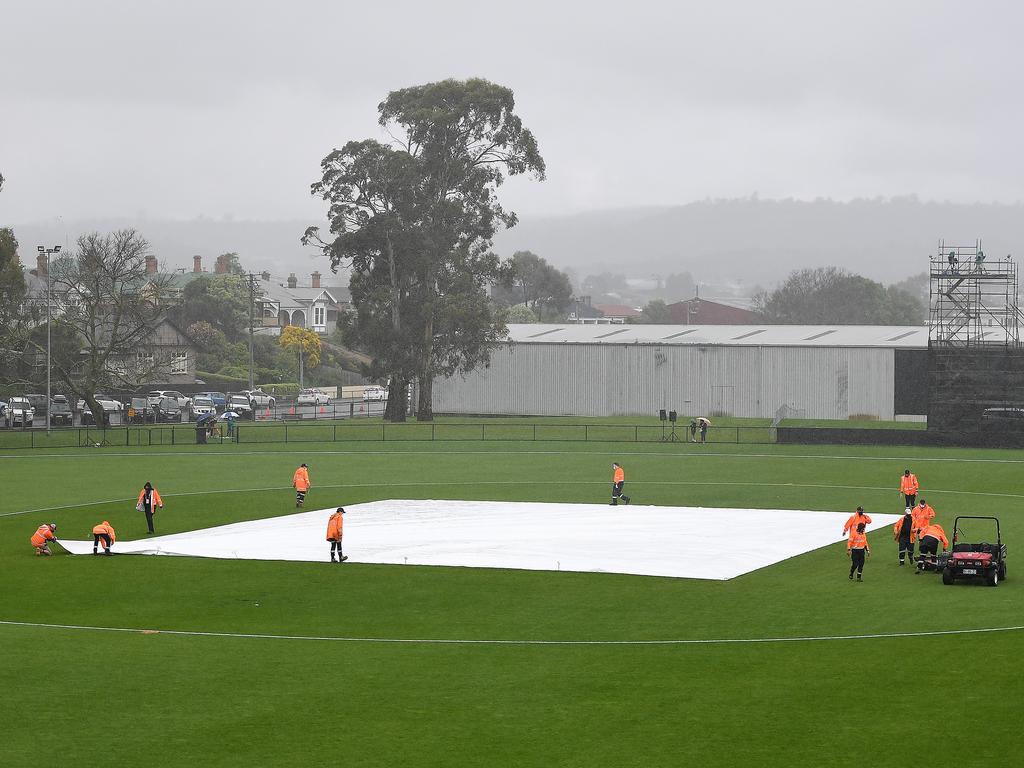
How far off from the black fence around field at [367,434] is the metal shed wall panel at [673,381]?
14331mm

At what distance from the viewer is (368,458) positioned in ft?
252

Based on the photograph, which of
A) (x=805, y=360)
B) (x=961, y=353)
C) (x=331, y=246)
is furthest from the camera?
(x=331, y=246)

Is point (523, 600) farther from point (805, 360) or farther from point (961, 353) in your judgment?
point (805, 360)

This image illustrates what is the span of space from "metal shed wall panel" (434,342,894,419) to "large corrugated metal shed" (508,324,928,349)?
1097mm

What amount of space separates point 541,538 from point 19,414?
266 feet

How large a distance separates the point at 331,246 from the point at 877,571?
8400cm

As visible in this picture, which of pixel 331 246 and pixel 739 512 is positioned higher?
pixel 331 246

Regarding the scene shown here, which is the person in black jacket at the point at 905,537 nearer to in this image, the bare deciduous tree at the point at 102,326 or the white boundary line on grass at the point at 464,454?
the white boundary line on grass at the point at 464,454

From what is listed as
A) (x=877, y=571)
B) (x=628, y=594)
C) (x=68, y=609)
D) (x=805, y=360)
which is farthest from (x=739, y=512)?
(x=805, y=360)

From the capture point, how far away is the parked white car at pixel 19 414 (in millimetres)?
102562

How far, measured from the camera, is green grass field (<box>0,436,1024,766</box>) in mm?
19484

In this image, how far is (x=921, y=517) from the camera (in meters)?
36.5

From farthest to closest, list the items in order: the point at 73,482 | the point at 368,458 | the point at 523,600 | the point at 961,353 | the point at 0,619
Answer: the point at 961,353, the point at 368,458, the point at 73,482, the point at 523,600, the point at 0,619

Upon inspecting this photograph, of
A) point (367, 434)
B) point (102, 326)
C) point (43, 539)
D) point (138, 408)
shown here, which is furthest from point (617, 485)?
point (138, 408)
